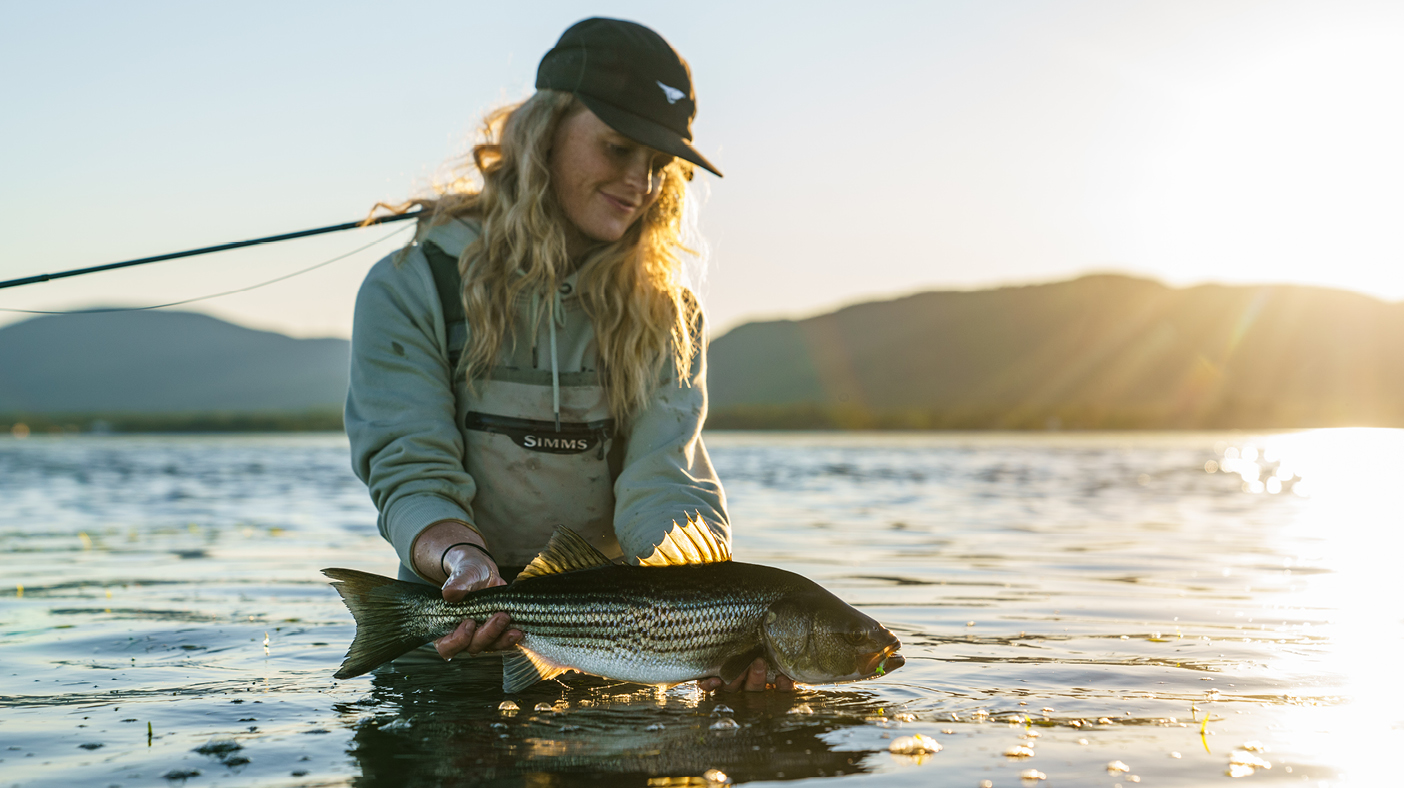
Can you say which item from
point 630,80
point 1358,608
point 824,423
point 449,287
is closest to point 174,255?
point 449,287

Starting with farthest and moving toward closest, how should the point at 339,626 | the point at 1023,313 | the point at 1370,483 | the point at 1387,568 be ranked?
the point at 1023,313 → the point at 1370,483 → the point at 1387,568 → the point at 339,626

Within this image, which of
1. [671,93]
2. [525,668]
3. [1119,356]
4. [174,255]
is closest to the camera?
[525,668]

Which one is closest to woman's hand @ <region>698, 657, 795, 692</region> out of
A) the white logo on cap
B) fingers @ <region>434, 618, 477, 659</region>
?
fingers @ <region>434, 618, 477, 659</region>

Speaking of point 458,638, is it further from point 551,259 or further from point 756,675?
point 551,259

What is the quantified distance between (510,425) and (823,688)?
74.2 inches

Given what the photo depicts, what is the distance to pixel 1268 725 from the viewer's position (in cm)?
462

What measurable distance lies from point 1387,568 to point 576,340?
27.9ft

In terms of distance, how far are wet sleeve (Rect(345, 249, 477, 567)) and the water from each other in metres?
0.87

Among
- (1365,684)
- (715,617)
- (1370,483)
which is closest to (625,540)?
(715,617)

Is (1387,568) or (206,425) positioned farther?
(206,425)

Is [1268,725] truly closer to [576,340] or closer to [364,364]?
[576,340]

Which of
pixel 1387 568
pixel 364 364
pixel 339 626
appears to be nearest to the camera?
pixel 364 364

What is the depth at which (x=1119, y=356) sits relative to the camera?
17275 cm

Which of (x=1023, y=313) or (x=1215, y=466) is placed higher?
(x=1023, y=313)
